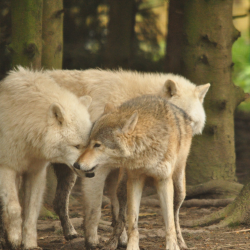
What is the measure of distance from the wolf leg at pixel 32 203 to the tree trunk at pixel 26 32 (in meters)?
1.91

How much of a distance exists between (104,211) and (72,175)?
5.71 feet

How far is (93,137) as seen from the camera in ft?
14.7

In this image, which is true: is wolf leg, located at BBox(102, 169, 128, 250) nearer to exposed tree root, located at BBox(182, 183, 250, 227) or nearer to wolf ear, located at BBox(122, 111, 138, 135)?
wolf ear, located at BBox(122, 111, 138, 135)

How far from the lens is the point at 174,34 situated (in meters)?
9.98

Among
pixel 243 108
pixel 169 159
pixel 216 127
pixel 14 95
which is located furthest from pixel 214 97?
pixel 243 108

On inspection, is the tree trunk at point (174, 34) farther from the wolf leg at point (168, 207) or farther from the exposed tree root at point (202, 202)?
the wolf leg at point (168, 207)

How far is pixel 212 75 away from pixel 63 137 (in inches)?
159

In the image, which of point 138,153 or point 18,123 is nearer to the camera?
point 138,153

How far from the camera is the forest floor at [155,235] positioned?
5121 millimetres

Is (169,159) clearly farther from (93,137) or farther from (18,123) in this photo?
(18,123)

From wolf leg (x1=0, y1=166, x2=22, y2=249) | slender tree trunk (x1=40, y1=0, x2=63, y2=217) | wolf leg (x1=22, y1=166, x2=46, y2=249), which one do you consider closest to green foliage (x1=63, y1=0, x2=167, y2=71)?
slender tree trunk (x1=40, y1=0, x2=63, y2=217)

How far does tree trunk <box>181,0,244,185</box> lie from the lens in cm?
770

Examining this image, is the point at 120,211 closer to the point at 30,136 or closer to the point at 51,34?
the point at 30,136

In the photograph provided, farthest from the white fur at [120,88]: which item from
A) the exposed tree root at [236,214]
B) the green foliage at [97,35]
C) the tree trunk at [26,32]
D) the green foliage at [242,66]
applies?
the green foliage at [242,66]
